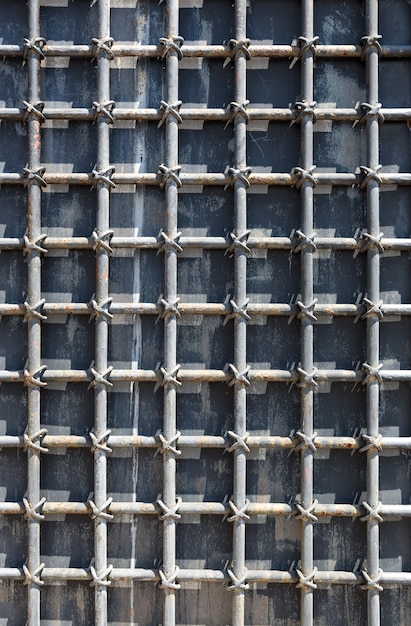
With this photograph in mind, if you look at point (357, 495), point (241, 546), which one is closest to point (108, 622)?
point (241, 546)

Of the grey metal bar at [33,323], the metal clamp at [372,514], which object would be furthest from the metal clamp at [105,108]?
the metal clamp at [372,514]

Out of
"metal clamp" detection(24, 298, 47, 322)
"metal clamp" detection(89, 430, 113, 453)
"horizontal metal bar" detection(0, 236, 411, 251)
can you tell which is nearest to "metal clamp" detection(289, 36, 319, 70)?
"horizontal metal bar" detection(0, 236, 411, 251)

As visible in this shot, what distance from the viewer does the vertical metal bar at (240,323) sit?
4.09 meters

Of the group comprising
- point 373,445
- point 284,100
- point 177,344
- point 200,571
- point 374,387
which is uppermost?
point 284,100

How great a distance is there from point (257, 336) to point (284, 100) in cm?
211

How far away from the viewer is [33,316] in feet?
13.7

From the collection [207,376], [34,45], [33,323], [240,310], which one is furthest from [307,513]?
[34,45]

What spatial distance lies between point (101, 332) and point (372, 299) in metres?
2.34

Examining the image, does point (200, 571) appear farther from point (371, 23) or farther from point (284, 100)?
point (371, 23)

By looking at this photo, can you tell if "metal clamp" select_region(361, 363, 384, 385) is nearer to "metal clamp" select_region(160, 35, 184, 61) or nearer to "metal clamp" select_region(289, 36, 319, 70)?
"metal clamp" select_region(289, 36, 319, 70)

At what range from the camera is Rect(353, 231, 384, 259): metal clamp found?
4.17m

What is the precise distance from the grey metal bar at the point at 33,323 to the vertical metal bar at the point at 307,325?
2.24m

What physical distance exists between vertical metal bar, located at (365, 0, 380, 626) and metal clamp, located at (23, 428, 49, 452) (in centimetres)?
278

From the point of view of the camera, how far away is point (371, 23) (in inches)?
167
